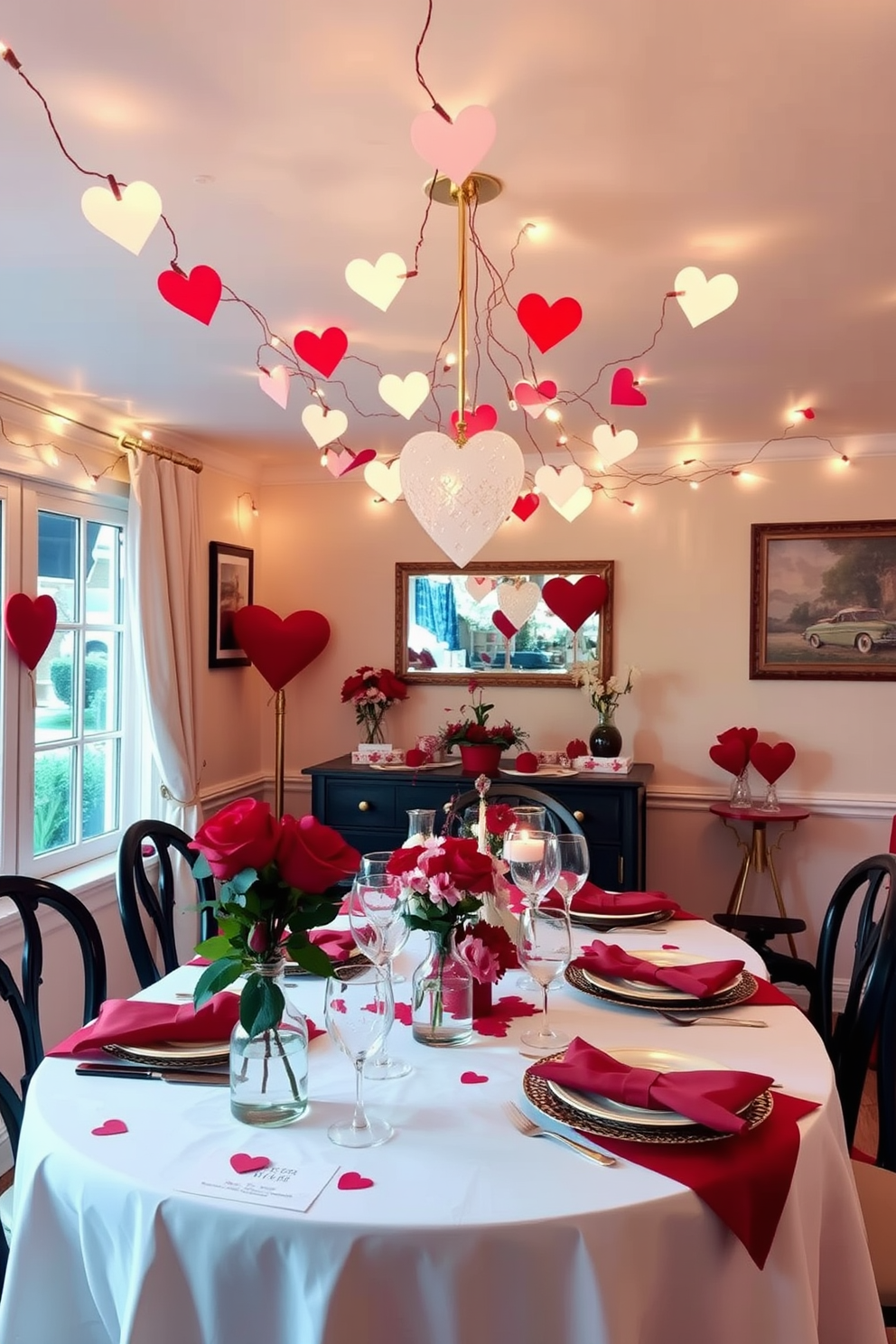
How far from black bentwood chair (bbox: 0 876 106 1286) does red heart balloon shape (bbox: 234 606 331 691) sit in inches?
94.3

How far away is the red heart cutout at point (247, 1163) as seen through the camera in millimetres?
1194

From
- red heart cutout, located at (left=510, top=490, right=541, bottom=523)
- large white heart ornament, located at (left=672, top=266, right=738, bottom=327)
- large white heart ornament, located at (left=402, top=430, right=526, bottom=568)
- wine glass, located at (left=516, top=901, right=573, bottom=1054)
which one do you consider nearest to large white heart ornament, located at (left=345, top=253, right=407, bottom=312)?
large white heart ornament, located at (left=402, top=430, right=526, bottom=568)

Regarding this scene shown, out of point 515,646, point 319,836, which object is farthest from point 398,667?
point 319,836

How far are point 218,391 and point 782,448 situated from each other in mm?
2262

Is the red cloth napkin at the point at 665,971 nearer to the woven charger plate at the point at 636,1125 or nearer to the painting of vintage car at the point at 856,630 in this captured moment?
the woven charger plate at the point at 636,1125

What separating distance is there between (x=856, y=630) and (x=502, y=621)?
1.47 meters

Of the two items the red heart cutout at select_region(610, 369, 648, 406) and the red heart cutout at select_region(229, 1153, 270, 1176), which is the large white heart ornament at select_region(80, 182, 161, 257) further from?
the red heart cutout at select_region(229, 1153, 270, 1176)

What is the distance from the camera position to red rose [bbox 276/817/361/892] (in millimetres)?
1327

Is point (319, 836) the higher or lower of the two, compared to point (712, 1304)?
higher

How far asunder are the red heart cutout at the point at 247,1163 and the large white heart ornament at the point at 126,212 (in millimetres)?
1293

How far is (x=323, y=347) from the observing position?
7.00 feet

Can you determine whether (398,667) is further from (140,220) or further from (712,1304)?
(712,1304)

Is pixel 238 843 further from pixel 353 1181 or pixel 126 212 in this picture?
pixel 126 212

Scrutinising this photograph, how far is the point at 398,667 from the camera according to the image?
4441mm
